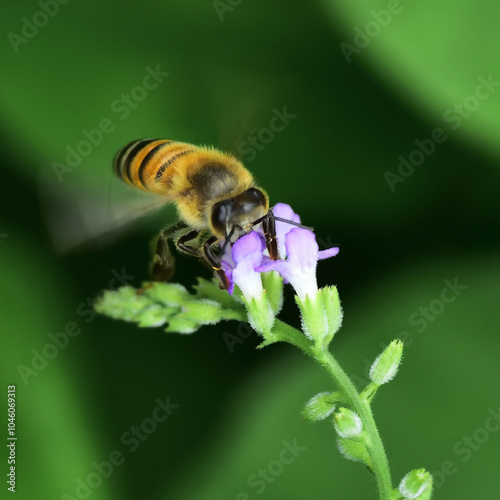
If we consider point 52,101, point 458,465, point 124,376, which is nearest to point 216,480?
point 124,376

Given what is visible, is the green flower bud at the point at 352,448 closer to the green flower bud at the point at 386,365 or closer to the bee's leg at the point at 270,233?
the green flower bud at the point at 386,365

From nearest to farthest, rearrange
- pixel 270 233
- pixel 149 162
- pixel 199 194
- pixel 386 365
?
pixel 386 365
pixel 270 233
pixel 199 194
pixel 149 162

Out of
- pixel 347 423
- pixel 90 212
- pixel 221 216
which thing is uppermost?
pixel 221 216

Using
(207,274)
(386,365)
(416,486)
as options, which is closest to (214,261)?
(386,365)

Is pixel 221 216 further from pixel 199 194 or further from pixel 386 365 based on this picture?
pixel 386 365

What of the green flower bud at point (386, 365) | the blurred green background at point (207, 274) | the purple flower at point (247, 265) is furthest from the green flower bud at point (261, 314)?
the blurred green background at point (207, 274)

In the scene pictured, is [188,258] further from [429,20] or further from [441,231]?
[429,20]

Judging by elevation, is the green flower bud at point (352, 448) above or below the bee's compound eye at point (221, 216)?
below
